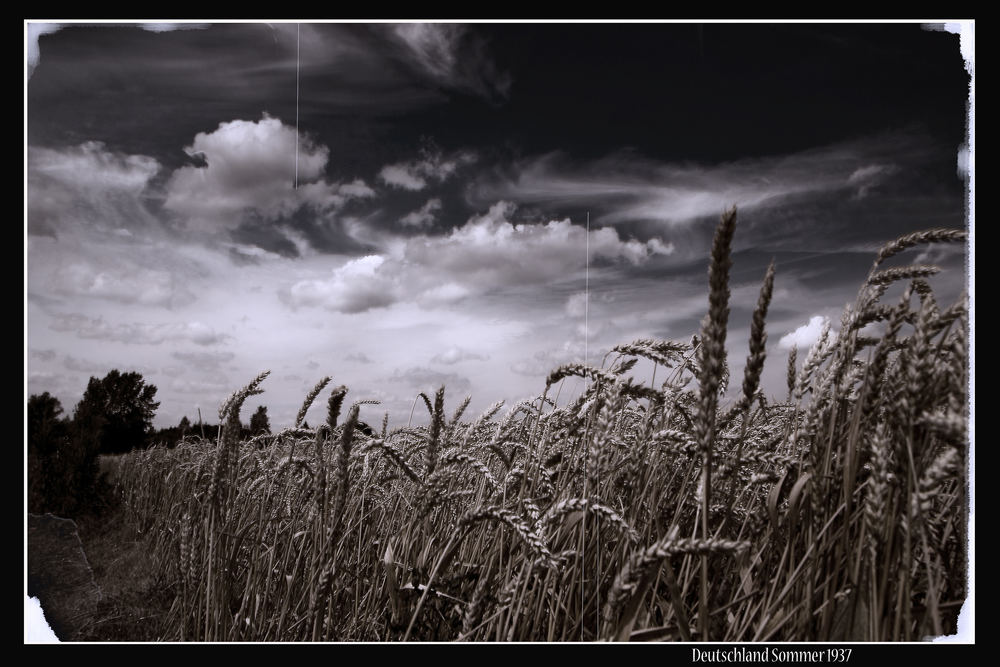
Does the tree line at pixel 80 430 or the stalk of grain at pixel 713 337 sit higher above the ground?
the stalk of grain at pixel 713 337

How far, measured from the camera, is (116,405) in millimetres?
2197

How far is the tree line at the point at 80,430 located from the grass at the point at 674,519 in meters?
0.39

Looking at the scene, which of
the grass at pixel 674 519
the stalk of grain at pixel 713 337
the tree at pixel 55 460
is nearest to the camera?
the stalk of grain at pixel 713 337

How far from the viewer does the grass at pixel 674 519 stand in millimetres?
1190

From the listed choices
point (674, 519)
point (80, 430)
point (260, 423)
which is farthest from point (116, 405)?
point (674, 519)

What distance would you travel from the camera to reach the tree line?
2.07 metres

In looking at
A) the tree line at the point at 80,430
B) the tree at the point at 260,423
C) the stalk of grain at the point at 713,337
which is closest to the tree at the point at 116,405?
the tree line at the point at 80,430

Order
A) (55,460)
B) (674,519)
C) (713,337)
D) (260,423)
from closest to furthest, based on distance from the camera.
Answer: (713,337) < (674,519) < (55,460) < (260,423)

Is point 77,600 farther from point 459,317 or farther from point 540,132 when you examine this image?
point 540,132

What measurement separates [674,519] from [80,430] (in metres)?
2.04

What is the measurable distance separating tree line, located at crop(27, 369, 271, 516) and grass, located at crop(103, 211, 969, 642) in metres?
0.39

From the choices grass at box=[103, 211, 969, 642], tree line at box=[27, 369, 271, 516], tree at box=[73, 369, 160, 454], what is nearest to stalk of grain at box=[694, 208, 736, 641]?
grass at box=[103, 211, 969, 642]

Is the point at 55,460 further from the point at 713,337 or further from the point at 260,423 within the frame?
the point at 713,337

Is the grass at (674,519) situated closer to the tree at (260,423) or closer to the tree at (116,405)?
the tree at (260,423)
